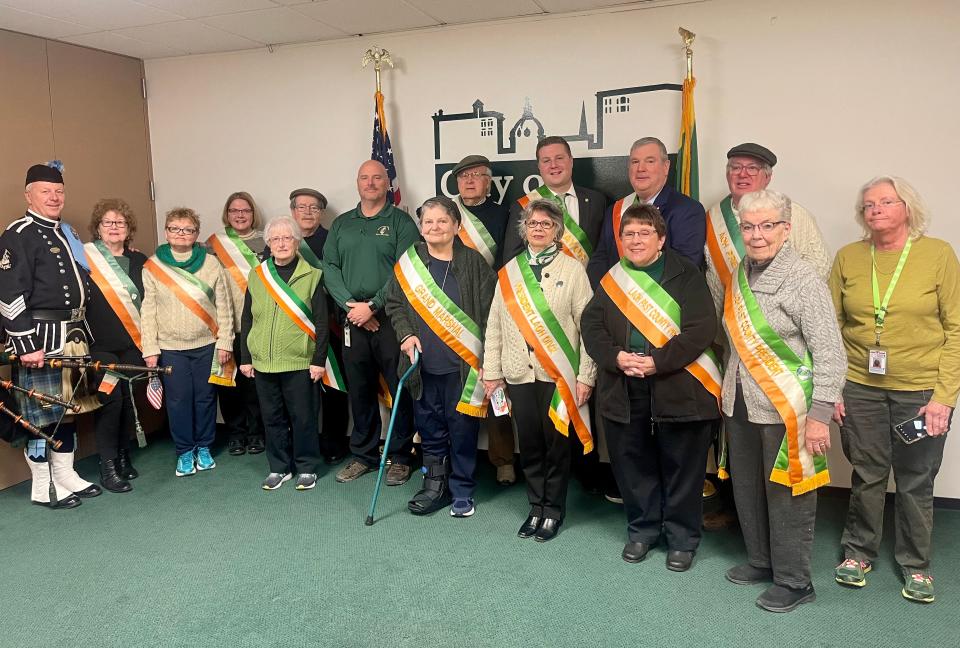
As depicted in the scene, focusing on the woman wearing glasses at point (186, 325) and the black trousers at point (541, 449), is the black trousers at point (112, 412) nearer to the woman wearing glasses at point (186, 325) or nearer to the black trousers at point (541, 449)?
the woman wearing glasses at point (186, 325)

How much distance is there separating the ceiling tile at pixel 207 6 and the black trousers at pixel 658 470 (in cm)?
250

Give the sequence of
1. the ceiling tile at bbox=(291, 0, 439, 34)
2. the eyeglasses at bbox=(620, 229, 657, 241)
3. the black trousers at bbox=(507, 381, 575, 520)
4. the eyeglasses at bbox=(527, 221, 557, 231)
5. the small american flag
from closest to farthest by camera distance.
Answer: the eyeglasses at bbox=(620, 229, 657, 241) < the eyeglasses at bbox=(527, 221, 557, 231) < the black trousers at bbox=(507, 381, 575, 520) < the ceiling tile at bbox=(291, 0, 439, 34) < the small american flag

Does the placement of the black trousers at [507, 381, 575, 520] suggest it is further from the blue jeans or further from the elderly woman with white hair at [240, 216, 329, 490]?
the blue jeans

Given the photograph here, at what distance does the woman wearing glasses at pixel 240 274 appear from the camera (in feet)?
14.1

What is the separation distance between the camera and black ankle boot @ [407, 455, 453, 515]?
135 inches

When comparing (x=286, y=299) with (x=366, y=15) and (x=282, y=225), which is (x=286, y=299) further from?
(x=366, y=15)

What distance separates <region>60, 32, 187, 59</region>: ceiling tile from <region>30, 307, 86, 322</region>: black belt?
156cm

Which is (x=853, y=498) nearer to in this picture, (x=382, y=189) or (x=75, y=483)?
(x=382, y=189)

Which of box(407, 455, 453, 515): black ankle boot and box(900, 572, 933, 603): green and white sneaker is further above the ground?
box(407, 455, 453, 515): black ankle boot

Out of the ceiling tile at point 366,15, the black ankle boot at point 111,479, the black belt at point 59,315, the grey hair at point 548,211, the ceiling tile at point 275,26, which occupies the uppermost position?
the ceiling tile at point 275,26

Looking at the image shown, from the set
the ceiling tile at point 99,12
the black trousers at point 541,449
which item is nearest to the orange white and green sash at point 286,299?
the black trousers at point 541,449

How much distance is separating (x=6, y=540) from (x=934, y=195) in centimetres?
431

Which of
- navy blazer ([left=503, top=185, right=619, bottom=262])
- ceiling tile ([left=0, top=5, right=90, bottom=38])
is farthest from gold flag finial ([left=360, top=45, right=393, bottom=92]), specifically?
ceiling tile ([left=0, top=5, right=90, bottom=38])

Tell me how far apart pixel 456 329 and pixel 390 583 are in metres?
1.08
